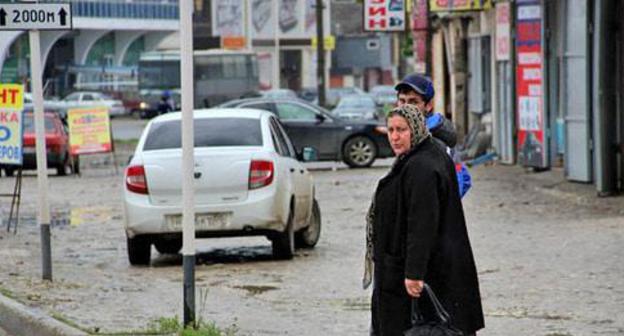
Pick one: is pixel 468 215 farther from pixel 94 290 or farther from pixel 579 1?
pixel 94 290

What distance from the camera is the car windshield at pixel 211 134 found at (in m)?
16.3

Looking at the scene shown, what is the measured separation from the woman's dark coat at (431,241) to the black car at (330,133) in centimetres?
2709

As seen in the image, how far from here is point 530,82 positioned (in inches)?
1102

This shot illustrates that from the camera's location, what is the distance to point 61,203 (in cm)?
2680

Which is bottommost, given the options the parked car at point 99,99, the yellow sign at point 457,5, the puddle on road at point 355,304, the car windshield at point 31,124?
the parked car at point 99,99

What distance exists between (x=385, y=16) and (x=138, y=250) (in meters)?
27.7

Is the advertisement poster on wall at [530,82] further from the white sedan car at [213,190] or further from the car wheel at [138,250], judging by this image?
the car wheel at [138,250]

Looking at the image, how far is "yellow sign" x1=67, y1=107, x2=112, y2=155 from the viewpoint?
119ft

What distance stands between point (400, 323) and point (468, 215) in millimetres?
13855

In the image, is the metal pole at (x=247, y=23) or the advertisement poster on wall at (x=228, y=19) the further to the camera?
the metal pole at (x=247, y=23)

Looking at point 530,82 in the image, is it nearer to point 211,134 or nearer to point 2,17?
point 211,134

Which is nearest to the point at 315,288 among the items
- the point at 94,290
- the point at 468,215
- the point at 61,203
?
the point at 94,290

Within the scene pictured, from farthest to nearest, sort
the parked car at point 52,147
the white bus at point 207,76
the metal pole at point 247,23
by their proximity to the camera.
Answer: the metal pole at point 247,23 < the white bus at point 207,76 < the parked car at point 52,147

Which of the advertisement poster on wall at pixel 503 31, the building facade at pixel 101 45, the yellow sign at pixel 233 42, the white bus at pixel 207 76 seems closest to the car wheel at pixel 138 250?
the advertisement poster on wall at pixel 503 31
